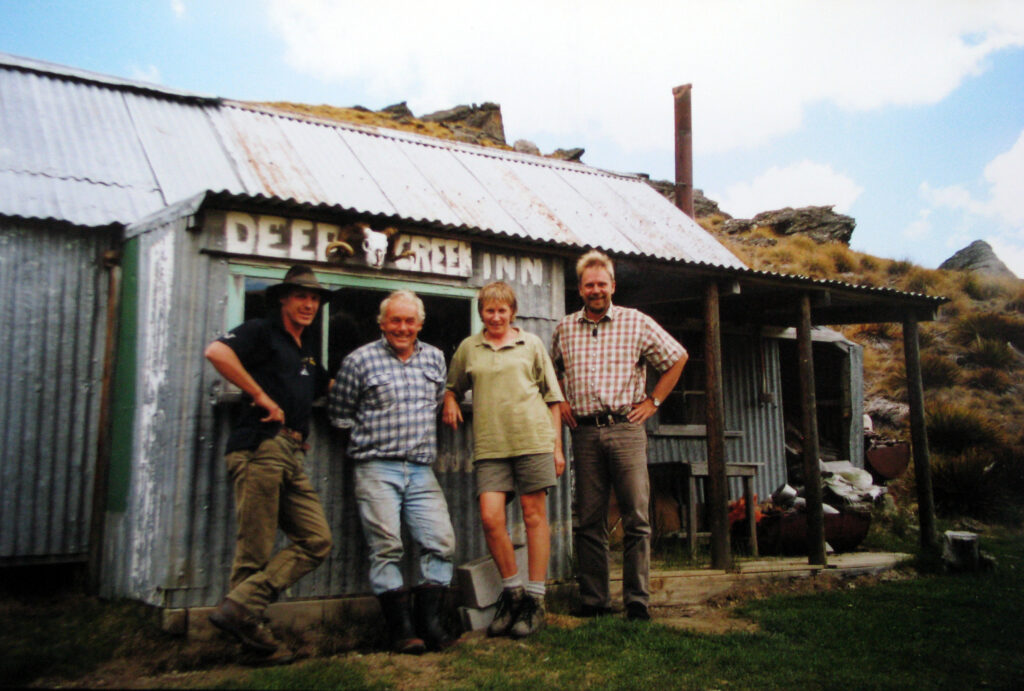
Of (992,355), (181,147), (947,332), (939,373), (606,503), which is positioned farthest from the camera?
(947,332)

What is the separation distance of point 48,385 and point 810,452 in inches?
256

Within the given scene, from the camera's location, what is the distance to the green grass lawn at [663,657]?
165 inches

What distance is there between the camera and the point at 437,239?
6.16m

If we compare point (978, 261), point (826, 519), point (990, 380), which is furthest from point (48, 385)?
point (978, 261)

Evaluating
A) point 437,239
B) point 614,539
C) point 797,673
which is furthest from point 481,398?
point 614,539

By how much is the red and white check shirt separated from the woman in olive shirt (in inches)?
19.9

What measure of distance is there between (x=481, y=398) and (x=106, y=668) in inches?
98.7

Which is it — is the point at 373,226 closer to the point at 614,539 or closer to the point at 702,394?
the point at 614,539

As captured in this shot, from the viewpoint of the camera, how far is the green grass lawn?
13.8ft

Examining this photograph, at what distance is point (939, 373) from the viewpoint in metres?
18.3

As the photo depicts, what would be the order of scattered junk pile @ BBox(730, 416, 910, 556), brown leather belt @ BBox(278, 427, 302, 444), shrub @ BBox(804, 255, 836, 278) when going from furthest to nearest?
shrub @ BBox(804, 255, 836, 278), scattered junk pile @ BBox(730, 416, 910, 556), brown leather belt @ BBox(278, 427, 302, 444)

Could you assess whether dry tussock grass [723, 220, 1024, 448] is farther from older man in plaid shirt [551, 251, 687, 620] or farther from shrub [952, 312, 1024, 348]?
older man in plaid shirt [551, 251, 687, 620]

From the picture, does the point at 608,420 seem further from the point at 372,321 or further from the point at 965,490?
the point at 965,490

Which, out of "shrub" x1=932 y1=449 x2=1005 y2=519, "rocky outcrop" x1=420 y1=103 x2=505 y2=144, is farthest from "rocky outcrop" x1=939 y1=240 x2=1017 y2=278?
"rocky outcrop" x1=420 y1=103 x2=505 y2=144
